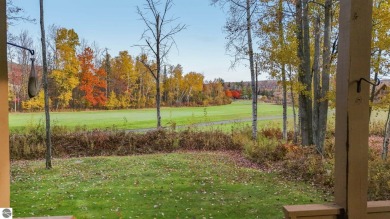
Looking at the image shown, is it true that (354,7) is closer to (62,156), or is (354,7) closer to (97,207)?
(97,207)

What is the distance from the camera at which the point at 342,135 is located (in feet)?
3.93

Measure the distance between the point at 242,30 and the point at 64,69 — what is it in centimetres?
754

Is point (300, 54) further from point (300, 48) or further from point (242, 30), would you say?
point (242, 30)

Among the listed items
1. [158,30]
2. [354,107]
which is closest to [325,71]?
[354,107]

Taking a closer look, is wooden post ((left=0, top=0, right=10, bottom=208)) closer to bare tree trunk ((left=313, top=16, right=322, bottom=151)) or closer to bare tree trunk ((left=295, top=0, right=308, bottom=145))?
bare tree trunk ((left=313, top=16, right=322, bottom=151))

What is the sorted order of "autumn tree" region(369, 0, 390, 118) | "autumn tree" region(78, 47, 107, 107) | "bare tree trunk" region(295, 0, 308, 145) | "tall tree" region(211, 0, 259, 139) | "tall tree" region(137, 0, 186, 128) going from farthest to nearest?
"autumn tree" region(78, 47, 107, 107)
"tall tree" region(137, 0, 186, 128)
"tall tree" region(211, 0, 259, 139)
"bare tree trunk" region(295, 0, 308, 145)
"autumn tree" region(369, 0, 390, 118)

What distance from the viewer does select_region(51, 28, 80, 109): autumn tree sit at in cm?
1105

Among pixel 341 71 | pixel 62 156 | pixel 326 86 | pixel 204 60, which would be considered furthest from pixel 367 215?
pixel 204 60

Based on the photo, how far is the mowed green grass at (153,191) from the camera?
3229 mm

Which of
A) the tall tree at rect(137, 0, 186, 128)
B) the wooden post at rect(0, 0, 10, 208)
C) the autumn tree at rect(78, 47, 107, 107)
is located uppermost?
the tall tree at rect(137, 0, 186, 128)

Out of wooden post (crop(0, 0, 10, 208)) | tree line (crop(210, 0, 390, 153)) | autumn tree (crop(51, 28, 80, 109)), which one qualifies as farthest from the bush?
wooden post (crop(0, 0, 10, 208))

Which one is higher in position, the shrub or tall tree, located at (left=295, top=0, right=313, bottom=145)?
tall tree, located at (left=295, top=0, right=313, bottom=145)

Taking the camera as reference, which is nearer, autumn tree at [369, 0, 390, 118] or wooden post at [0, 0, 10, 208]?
wooden post at [0, 0, 10, 208]

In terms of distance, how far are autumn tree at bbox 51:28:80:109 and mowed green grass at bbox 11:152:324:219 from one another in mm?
5713
